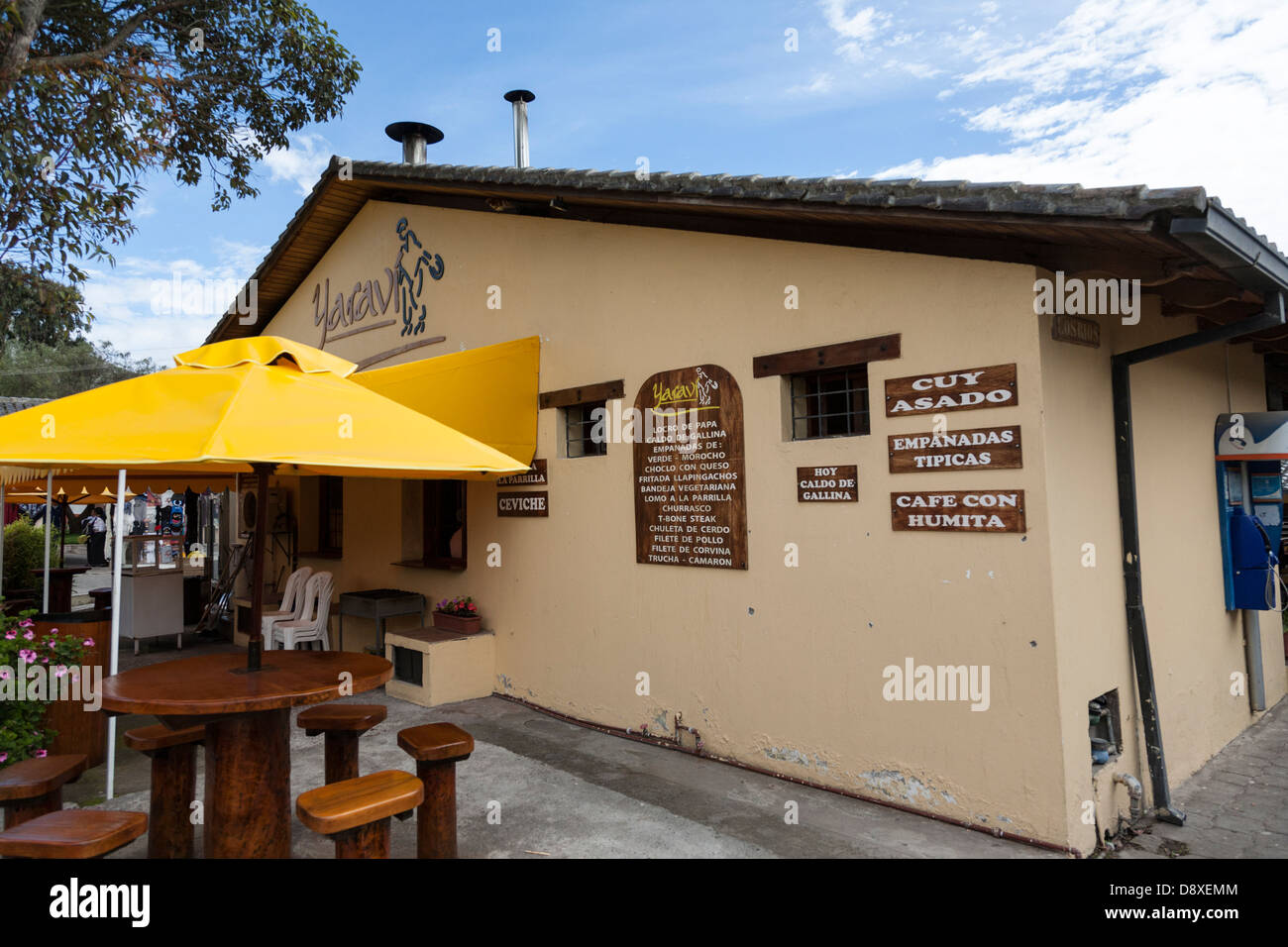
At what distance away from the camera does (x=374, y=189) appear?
870 cm

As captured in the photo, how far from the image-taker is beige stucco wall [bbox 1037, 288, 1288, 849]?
3.96 m

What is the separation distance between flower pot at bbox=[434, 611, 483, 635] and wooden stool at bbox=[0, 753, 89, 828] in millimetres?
3658

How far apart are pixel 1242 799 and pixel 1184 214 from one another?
3771 millimetres

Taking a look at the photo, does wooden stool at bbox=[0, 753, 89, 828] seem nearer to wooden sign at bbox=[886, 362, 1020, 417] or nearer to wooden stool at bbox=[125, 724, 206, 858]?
wooden stool at bbox=[125, 724, 206, 858]

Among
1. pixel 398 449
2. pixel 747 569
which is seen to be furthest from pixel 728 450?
pixel 398 449

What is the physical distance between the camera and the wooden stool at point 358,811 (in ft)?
9.48

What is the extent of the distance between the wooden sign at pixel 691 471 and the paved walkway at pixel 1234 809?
2714mm

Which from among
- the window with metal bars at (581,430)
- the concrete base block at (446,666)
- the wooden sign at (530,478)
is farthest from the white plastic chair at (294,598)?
the window with metal bars at (581,430)

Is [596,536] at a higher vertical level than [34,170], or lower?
lower

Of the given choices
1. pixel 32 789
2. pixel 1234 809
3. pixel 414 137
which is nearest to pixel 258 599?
pixel 32 789

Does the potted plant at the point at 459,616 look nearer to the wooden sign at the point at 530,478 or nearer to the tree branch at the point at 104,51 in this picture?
the wooden sign at the point at 530,478
